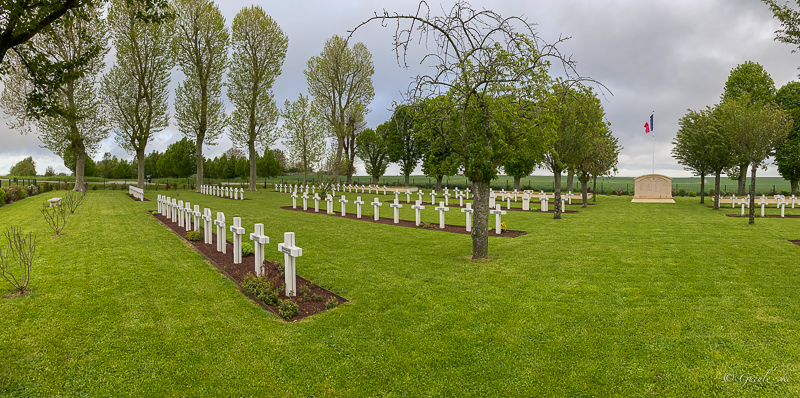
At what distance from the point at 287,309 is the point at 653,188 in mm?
34657

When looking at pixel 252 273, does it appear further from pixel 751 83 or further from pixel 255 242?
pixel 751 83

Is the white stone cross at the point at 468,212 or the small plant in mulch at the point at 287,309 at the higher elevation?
the white stone cross at the point at 468,212

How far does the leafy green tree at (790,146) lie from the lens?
93.0 ft

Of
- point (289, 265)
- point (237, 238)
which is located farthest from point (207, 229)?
point (289, 265)

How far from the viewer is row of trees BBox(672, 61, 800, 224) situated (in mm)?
16281

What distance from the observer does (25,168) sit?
8069 cm

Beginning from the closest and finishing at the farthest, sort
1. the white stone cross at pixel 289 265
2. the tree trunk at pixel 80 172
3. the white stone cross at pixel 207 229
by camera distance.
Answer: the white stone cross at pixel 289 265
the white stone cross at pixel 207 229
the tree trunk at pixel 80 172

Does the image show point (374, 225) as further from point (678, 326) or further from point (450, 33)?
point (678, 326)

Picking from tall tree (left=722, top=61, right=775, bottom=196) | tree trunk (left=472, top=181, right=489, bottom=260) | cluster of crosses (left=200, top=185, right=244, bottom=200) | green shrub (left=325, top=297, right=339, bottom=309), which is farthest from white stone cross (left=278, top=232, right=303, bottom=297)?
tall tree (left=722, top=61, right=775, bottom=196)

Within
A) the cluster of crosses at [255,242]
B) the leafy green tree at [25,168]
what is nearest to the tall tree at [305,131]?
the cluster of crosses at [255,242]

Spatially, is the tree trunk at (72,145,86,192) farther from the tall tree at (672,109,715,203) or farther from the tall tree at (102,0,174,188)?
the tall tree at (672,109,715,203)

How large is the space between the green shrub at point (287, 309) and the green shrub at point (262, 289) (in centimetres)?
44

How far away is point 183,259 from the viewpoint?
8445 millimetres

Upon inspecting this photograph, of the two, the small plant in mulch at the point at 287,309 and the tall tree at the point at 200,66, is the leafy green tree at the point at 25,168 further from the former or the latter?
the small plant in mulch at the point at 287,309
